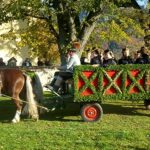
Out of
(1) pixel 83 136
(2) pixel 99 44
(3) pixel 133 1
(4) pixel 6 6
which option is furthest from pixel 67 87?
(2) pixel 99 44

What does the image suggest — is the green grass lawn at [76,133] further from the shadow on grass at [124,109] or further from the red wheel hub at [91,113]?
the red wheel hub at [91,113]

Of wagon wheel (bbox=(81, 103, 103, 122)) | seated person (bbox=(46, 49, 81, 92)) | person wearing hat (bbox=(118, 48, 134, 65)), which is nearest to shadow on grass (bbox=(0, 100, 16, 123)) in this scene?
seated person (bbox=(46, 49, 81, 92))

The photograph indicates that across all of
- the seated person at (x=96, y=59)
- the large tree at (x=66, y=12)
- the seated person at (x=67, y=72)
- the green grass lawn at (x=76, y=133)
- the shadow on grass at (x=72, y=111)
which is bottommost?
the green grass lawn at (x=76, y=133)

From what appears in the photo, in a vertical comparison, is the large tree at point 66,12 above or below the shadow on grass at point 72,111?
above

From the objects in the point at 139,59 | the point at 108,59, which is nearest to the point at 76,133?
the point at 108,59

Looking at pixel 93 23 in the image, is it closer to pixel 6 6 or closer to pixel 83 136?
pixel 6 6

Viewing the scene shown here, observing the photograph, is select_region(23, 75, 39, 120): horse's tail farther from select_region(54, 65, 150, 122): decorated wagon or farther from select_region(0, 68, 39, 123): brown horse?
select_region(54, 65, 150, 122): decorated wagon

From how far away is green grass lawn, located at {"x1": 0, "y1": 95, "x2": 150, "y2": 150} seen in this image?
1052cm

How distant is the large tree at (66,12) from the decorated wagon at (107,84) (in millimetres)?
10486

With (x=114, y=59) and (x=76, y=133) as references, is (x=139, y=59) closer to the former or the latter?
(x=114, y=59)

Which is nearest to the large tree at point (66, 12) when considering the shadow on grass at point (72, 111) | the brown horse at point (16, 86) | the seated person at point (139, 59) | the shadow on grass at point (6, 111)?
the shadow on grass at point (6, 111)

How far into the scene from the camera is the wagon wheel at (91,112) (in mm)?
13281

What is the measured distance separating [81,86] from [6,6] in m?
12.5

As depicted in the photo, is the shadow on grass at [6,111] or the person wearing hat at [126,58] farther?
the person wearing hat at [126,58]
